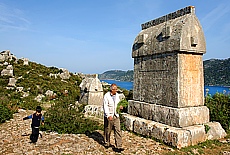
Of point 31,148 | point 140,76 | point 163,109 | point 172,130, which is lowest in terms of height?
point 31,148

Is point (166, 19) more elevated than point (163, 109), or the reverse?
point (166, 19)

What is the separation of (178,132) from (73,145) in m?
2.84

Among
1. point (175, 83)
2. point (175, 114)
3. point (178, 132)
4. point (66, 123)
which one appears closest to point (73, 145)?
point (66, 123)

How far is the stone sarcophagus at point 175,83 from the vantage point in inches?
228

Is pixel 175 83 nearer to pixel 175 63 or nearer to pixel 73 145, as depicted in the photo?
pixel 175 63

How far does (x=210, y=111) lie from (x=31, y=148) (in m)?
5.76

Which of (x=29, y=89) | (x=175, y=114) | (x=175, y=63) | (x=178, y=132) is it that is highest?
(x=175, y=63)

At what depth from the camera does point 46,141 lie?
5.95m

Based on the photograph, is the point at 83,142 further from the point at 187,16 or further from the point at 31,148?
the point at 187,16

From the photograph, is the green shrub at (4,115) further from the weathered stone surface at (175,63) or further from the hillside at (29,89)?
the weathered stone surface at (175,63)

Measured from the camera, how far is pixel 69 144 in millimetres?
5633

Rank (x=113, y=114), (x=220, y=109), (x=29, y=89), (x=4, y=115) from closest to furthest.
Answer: (x=113, y=114)
(x=220, y=109)
(x=4, y=115)
(x=29, y=89)

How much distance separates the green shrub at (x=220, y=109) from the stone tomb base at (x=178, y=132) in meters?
0.52

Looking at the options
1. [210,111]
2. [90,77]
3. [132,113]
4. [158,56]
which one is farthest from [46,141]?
[90,77]
